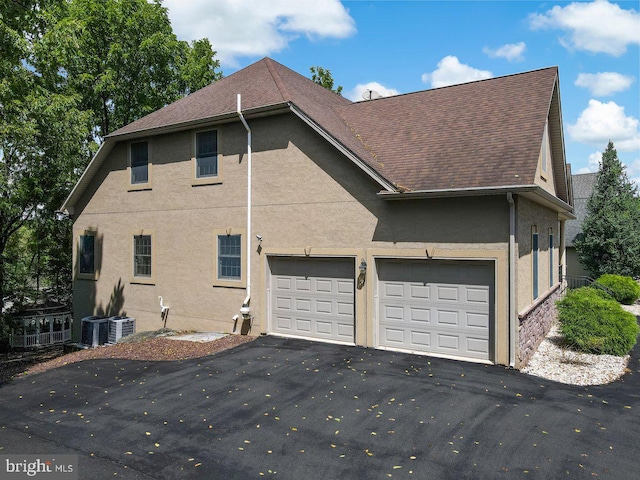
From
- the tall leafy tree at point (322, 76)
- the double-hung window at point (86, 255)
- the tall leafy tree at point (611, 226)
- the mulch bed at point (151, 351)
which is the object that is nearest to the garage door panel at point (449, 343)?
the mulch bed at point (151, 351)

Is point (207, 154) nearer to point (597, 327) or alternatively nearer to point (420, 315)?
point (420, 315)

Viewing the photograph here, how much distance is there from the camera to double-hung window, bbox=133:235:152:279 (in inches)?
598

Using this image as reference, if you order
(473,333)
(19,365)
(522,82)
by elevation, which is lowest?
(19,365)

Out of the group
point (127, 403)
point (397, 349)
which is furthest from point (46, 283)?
point (397, 349)

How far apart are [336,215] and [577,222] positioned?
23.7 meters

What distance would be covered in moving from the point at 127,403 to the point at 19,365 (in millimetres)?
9657

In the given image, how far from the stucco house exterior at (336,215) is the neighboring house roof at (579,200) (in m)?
13.4

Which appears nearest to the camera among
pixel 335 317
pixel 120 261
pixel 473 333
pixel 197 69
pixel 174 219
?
pixel 473 333

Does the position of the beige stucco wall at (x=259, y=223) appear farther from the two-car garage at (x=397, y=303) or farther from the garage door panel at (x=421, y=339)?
the garage door panel at (x=421, y=339)

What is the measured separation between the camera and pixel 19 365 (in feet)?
48.8

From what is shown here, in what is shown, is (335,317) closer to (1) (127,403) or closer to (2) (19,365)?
(1) (127,403)

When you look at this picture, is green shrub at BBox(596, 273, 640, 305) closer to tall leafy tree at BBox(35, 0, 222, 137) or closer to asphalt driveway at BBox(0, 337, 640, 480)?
asphalt driveway at BBox(0, 337, 640, 480)

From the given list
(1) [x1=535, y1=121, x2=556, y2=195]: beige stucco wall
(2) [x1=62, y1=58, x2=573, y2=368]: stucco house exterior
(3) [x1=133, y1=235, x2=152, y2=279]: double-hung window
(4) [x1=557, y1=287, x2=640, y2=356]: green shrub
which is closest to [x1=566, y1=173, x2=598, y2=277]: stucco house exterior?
(1) [x1=535, y1=121, x2=556, y2=195]: beige stucco wall

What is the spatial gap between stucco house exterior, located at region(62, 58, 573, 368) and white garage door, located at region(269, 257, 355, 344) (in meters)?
0.04
